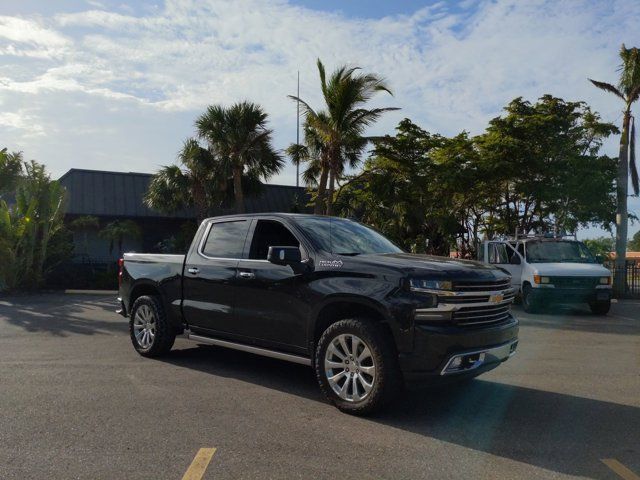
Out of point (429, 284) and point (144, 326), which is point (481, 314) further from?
point (144, 326)

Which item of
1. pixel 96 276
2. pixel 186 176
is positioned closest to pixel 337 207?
pixel 186 176

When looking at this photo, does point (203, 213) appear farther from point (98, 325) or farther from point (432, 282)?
point (432, 282)

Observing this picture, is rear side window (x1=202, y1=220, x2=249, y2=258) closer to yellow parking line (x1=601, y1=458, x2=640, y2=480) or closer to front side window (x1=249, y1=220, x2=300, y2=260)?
front side window (x1=249, y1=220, x2=300, y2=260)

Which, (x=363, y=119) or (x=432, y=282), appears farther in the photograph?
(x=363, y=119)

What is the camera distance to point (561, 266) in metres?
13.4

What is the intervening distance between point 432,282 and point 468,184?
16951 millimetres

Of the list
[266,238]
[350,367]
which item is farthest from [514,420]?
[266,238]

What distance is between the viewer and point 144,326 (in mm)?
7594

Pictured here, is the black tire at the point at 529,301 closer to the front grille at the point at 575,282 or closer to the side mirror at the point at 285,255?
the front grille at the point at 575,282

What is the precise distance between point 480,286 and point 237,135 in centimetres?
1691

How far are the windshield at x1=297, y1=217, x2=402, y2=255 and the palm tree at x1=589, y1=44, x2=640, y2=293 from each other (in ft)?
52.6

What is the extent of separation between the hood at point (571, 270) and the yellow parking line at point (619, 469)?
952 cm

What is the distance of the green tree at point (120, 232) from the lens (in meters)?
23.7

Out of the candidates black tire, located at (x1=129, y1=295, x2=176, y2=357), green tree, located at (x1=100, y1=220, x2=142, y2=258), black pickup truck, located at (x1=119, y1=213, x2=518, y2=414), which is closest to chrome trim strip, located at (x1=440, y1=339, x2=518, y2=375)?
black pickup truck, located at (x1=119, y1=213, x2=518, y2=414)
